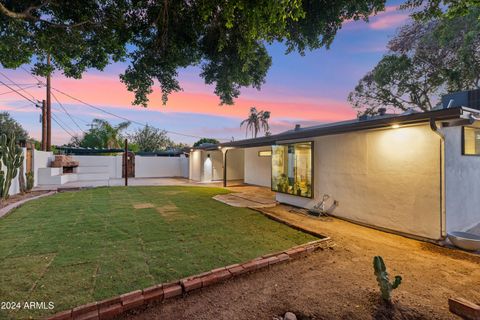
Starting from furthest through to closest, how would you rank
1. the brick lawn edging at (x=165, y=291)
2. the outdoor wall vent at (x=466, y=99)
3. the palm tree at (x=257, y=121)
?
1. the palm tree at (x=257, y=121)
2. the outdoor wall vent at (x=466, y=99)
3. the brick lawn edging at (x=165, y=291)

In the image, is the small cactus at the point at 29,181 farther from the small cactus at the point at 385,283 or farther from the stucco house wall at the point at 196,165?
the small cactus at the point at 385,283

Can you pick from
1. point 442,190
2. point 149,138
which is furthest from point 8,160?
point 149,138

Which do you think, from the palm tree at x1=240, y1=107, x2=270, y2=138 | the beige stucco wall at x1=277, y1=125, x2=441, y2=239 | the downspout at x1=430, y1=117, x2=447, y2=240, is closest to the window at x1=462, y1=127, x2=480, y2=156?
the downspout at x1=430, y1=117, x2=447, y2=240

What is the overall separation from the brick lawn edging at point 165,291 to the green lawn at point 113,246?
19cm

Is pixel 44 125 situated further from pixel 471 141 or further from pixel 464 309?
pixel 471 141

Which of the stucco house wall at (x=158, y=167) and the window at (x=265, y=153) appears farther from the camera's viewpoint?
the stucco house wall at (x=158, y=167)

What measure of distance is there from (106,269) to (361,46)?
12028mm

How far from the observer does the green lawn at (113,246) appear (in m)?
2.65

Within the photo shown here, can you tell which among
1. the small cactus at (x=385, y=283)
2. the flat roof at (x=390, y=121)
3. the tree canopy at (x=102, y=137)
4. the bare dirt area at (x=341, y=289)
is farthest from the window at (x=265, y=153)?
the tree canopy at (x=102, y=137)

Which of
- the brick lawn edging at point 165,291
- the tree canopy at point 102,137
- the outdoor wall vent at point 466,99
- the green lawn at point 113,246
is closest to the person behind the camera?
the brick lawn edging at point 165,291

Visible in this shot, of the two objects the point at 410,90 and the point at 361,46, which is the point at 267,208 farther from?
the point at 410,90

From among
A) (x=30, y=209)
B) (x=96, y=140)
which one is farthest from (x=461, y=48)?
(x=96, y=140)

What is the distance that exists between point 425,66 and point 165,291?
18.3 metres

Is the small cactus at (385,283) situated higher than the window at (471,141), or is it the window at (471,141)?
the window at (471,141)
